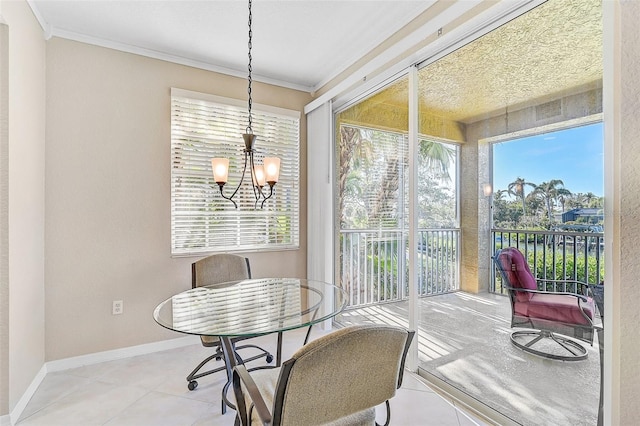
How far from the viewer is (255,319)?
1.77 metres

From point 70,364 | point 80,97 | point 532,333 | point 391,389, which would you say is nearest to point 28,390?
point 70,364

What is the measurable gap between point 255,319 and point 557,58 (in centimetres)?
208

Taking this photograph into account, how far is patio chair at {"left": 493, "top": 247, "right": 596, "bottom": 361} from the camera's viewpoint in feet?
5.13

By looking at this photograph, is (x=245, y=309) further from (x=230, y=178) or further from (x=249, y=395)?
(x=230, y=178)

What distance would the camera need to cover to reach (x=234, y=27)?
8.46ft

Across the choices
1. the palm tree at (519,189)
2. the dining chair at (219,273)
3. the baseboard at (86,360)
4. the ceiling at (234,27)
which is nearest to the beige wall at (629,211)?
the palm tree at (519,189)

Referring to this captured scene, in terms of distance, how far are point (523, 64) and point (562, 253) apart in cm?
104

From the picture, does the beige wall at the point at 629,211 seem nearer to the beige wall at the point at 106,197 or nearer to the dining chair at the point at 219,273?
the dining chair at the point at 219,273

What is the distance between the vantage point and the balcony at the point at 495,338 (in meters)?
1.56

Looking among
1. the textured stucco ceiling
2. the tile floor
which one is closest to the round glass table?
the tile floor

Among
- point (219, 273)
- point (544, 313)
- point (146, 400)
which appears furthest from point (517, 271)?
point (146, 400)

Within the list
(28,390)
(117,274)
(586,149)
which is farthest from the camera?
(117,274)

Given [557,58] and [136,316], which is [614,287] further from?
[136,316]

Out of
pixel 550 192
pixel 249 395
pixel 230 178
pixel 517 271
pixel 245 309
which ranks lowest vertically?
pixel 249 395
